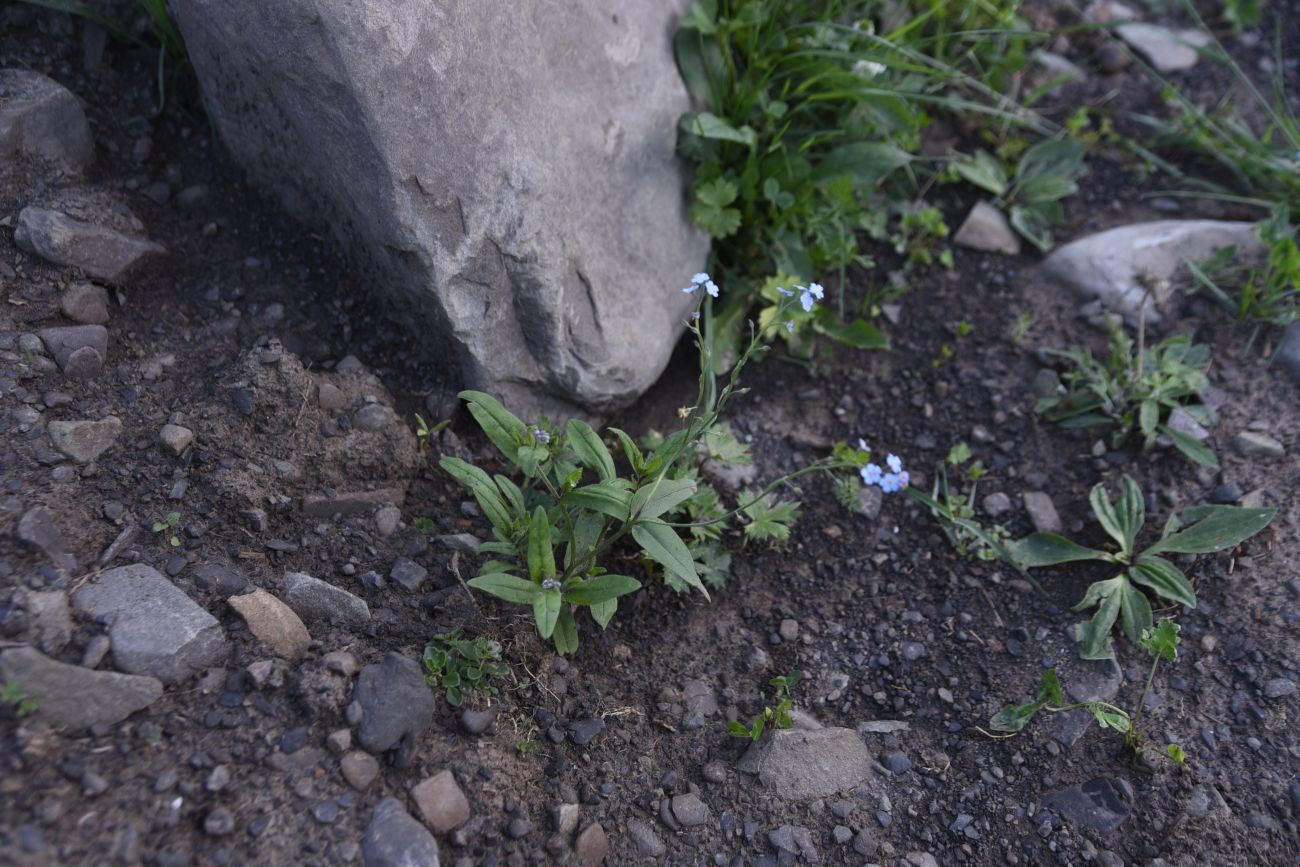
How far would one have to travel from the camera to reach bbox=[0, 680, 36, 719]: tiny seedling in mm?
2014

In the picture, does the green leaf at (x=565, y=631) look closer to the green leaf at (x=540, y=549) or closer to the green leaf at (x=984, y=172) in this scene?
the green leaf at (x=540, y=549)

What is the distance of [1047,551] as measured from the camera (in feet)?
10.3

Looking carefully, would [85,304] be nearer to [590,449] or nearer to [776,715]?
[590,449]

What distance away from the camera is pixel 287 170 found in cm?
303

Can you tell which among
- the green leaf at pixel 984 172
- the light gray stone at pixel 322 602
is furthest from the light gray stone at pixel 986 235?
the light gray stone at pixel 322 602

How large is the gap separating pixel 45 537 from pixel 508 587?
1099mm

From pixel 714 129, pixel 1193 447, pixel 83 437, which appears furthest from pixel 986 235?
pixel 83 437

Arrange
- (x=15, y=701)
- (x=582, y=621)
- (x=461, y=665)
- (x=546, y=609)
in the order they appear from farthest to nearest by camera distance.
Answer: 1. (x=582, y=621)
2. (x=461, y=665)
3. (x=546, y=609)
4. (x=15, y=701)

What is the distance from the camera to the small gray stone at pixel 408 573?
2.72m

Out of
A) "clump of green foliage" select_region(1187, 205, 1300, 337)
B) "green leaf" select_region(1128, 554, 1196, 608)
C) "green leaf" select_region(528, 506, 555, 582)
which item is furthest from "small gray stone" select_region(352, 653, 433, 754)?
"clump of green foliage" select_region(1187, 205, 1300, 337)

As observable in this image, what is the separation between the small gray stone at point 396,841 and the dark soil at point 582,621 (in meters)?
0.04

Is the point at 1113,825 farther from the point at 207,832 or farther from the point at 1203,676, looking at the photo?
the point at 207,832

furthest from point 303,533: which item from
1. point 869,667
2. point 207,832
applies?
point 869,667

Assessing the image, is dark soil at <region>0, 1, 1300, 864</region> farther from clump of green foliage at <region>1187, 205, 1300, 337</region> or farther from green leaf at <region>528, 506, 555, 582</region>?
green leaf at <region>528, 506, 555, 582</region>
